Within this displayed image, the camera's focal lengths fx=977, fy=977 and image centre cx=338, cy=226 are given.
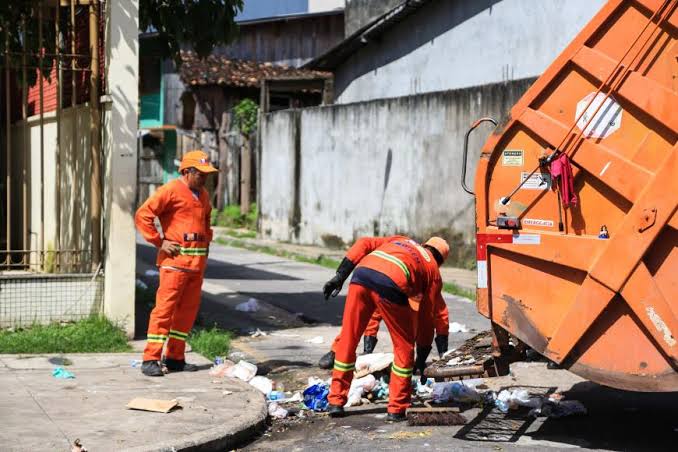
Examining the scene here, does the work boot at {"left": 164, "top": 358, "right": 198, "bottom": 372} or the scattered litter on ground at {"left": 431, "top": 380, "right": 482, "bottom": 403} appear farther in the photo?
the work boot at {"left": 164, "top": 358, "right": 198, "bottom": 372}

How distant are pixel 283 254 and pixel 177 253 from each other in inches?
427

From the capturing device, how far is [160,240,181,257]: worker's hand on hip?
7413mm

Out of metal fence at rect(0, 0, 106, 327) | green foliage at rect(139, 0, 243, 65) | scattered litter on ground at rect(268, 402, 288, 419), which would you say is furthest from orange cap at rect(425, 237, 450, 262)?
green foliage at rect(139, 0, 243, 65)

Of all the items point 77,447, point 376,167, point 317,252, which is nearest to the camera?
point 77,447

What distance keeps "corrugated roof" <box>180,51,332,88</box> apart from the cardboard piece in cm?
2164

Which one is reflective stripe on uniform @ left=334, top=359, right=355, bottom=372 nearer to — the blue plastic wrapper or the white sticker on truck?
the blue plastic wrapper

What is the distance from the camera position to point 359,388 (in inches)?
273

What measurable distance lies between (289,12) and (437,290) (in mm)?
30110

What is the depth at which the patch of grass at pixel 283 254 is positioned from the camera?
16.7 meters

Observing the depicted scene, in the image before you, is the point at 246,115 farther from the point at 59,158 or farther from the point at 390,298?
the point at 390,298

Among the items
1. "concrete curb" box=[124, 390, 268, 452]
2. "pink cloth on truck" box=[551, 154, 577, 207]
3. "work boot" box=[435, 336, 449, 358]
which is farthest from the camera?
"work boot" box=[435, 336, 449, 358]

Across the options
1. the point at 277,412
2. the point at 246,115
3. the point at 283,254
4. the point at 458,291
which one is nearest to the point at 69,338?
the point at 277,412

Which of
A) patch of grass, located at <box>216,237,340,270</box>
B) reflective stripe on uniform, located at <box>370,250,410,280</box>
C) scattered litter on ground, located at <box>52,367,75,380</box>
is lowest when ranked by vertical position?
patch of grass, located at <box>216,237,340,270</box>

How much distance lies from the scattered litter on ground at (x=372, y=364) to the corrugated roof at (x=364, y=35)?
14.1m
